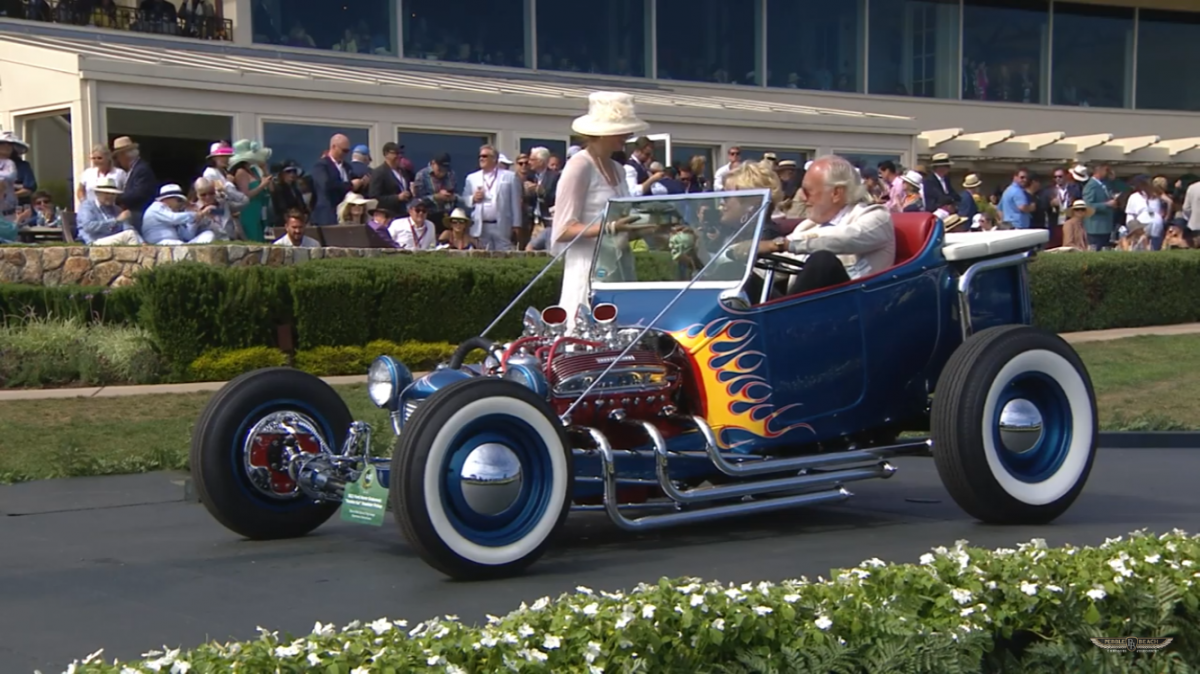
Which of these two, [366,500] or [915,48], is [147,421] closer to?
[366,500]

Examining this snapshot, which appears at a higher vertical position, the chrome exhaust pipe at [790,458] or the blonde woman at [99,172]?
the blonde woman at [99,172]

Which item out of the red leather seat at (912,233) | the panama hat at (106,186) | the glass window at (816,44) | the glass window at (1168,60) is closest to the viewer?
the red leather seat at (912,233)

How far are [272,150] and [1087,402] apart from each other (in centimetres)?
1216

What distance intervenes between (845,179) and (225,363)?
21.4ft

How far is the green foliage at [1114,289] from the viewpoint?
56.2ft

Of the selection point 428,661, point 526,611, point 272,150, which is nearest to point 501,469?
point 526,611

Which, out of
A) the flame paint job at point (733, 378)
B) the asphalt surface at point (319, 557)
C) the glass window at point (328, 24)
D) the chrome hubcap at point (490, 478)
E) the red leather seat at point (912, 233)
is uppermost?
the glass window at point (328, 24)

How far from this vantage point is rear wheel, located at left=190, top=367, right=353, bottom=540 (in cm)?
633

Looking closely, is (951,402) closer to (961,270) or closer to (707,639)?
(961,270)

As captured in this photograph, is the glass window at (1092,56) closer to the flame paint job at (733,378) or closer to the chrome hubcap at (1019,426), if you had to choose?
the chrome hubcap at (1019,426)

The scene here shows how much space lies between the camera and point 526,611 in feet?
13.0

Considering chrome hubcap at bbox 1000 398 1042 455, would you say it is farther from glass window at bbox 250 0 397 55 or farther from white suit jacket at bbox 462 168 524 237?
glass window at bbox 250 0 397 55

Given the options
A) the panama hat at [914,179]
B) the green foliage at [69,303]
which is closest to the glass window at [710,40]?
the panama hat at [914,179]

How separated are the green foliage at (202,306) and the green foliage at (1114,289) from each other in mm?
8592
